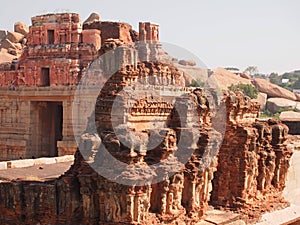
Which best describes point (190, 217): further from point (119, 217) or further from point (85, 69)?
point (85, 69)

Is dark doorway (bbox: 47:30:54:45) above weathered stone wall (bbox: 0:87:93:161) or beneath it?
above

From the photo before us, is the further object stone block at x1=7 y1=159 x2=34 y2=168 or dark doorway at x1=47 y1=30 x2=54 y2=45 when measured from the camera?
dark doorway at x1=47 y1=30 x2=54 y2=45

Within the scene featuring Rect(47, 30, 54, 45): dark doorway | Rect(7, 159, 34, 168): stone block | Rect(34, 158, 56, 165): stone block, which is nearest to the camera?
Rect(7, 159, 34, 168): stone block

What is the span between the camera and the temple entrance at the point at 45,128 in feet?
69.4

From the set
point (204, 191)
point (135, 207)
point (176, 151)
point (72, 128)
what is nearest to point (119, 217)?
point (135, 207)

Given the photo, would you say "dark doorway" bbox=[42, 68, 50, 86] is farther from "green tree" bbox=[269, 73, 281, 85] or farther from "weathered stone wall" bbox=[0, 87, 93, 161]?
"green tree" bbox=[269, 73, 281, 85]

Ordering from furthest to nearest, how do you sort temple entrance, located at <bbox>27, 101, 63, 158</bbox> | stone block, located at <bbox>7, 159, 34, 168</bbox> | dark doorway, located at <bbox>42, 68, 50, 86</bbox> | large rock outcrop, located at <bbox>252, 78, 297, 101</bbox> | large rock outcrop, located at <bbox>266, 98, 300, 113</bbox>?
large rock outcrop, located at <bbox>252, 78, 297, 101</bbox> < large rock outcrop, located at <bbox>266, 98, 300, 113</bbox> < dark doorway, located at <bbox>42, 68, 50, 86</bbox> < temple entrance, located at <bbox>27, 101, 63, 158</bbox> < stone block, located at <bbox>7, 159, 34, 168</bbox>

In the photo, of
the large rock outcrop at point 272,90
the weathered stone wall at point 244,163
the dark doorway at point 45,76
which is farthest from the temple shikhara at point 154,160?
the large rock outcrop at point 272,90

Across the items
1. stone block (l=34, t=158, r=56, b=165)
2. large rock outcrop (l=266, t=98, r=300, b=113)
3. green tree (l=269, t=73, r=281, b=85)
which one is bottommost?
stone block (l=34, t=158, r=56, b=165)

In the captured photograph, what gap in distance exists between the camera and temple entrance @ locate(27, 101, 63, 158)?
2114 cm

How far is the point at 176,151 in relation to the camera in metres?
8.41

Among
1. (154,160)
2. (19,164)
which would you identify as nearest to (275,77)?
(19,164)

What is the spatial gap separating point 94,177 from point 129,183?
589 mm

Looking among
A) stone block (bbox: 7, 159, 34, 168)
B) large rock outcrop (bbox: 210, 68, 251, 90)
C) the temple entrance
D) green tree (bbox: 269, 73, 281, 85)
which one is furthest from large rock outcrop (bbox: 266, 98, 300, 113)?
green tree (bbox: 269, 73, 281, 85)
